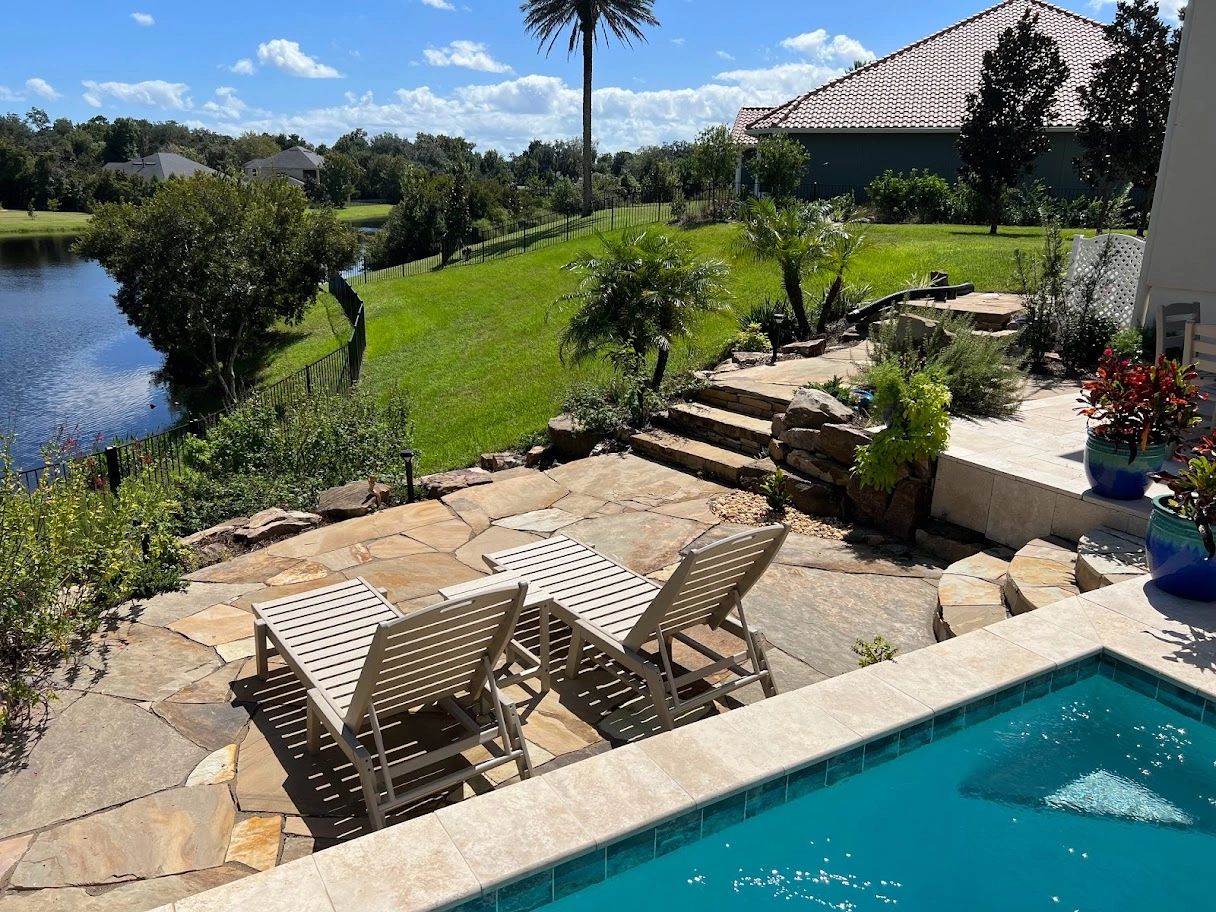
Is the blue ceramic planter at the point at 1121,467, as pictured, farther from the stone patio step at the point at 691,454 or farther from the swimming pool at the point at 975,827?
the stone patio step at the point at 691,454

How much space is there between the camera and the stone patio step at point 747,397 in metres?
8.86

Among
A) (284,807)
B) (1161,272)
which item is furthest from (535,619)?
(1161,272)

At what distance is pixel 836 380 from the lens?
27.6ft

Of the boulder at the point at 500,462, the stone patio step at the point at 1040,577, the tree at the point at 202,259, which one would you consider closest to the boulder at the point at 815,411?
the stone patio step at the point at 1040,577

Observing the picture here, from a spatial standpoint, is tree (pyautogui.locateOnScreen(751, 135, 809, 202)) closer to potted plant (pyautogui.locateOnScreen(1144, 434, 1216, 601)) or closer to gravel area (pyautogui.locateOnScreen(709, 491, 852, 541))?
gravel area (pyautogui.locateOnScreen(709, 491, 852, 541))

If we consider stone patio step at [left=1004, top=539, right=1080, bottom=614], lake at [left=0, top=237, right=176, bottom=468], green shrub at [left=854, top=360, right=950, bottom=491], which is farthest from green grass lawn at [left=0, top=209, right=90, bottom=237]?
stone patio step at [left=1004, top=539, right=1080, bottom=614]

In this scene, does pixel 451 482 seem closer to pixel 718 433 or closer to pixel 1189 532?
pixel 718 433

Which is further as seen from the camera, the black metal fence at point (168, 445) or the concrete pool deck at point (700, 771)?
the black metal fence at point (168, 445)

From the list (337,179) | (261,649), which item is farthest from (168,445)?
(337,179)

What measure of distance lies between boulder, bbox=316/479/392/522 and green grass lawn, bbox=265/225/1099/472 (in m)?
2.05

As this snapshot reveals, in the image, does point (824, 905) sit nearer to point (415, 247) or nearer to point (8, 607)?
point (8, 607)

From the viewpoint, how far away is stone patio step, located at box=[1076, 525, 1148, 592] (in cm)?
518

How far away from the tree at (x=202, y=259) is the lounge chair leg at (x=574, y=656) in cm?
1709

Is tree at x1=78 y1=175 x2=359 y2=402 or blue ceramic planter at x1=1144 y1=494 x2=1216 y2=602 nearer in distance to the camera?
blue ceramic planter at x1=1144 y1=494 x2=1216 y2=602
